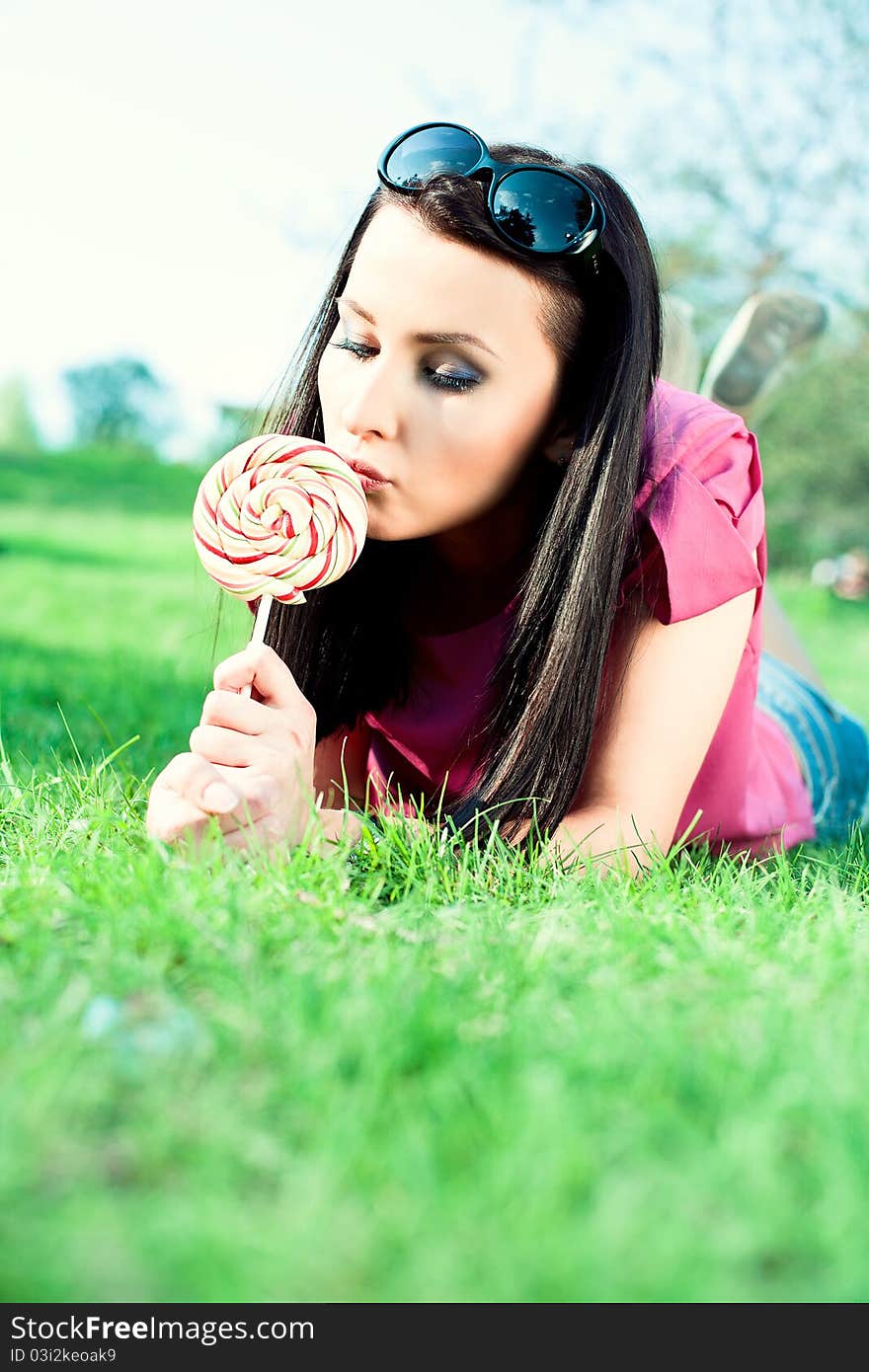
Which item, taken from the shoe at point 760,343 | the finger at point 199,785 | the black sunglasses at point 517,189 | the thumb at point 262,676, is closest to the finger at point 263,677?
the thumb at point 262,676

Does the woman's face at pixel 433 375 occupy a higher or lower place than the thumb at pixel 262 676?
higher

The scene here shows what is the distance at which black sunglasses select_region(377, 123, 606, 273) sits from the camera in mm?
2422

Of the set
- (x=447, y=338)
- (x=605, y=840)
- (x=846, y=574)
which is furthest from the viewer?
(x=846, y=574)

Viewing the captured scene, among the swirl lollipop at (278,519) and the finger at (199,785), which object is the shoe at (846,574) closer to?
the swirl lollipop at (278,519)

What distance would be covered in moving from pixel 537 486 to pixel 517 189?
60 centimetres

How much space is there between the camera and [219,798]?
215cm

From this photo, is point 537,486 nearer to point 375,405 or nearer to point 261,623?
point 375,405

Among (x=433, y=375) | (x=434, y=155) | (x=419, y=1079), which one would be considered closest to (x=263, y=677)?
(x=433, y=375)

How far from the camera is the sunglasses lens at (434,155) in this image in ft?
8.21

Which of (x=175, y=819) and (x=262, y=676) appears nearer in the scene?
A: (x=175, y=819)

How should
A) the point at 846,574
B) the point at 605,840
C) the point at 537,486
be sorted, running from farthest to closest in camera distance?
1. the point at 846,574
2. the point at 537,486
3. the point at 605,840

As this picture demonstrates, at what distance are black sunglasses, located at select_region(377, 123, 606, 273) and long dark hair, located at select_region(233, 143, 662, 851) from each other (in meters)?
0.03

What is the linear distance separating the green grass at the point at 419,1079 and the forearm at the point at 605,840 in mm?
69

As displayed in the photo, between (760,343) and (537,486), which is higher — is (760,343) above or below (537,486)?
above
